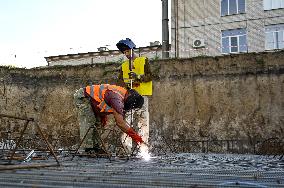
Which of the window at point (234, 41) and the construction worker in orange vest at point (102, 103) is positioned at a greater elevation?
the window at point (234, 41)

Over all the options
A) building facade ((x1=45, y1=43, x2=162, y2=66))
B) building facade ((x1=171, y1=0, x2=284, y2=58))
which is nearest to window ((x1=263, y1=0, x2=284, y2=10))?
building facade ((x1=171, y1=0, x2=284, y2=58))

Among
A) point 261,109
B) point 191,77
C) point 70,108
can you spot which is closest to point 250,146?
point 261,109

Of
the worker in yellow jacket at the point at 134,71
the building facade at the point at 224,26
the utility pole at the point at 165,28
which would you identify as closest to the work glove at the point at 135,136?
the worker in yellow jacket at the point at 134,71

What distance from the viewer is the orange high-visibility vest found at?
5.91 meters

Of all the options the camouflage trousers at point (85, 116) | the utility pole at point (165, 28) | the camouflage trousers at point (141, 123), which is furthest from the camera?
the utility pole at point (165, 28)

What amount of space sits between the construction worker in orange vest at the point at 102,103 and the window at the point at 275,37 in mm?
18807

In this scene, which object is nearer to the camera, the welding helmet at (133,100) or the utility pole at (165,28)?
the welding helmet at (133,100)

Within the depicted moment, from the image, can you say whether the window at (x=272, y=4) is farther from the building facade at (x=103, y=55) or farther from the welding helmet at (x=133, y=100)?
the welding helmet at (x=133, y=100)

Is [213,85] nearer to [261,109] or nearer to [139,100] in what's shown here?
[261,109]

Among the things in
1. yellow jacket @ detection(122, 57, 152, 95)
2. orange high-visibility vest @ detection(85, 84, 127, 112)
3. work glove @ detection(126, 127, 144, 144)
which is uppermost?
yellow jacket @ detection(122, 57, 152, 95)

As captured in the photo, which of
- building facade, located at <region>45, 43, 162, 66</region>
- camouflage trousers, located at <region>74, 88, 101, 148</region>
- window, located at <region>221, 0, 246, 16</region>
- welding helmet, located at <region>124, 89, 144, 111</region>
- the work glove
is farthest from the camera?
building facade, located at <region>45, 43, 162, 66</region>

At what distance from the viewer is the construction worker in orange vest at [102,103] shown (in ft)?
18.8

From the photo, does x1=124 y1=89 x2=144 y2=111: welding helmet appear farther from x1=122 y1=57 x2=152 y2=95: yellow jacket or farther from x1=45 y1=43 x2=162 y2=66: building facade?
x1=45 y1=43 x2=162 y2=66: building facade

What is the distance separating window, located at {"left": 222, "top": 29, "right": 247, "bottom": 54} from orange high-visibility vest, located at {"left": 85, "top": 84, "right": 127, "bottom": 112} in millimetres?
18765
